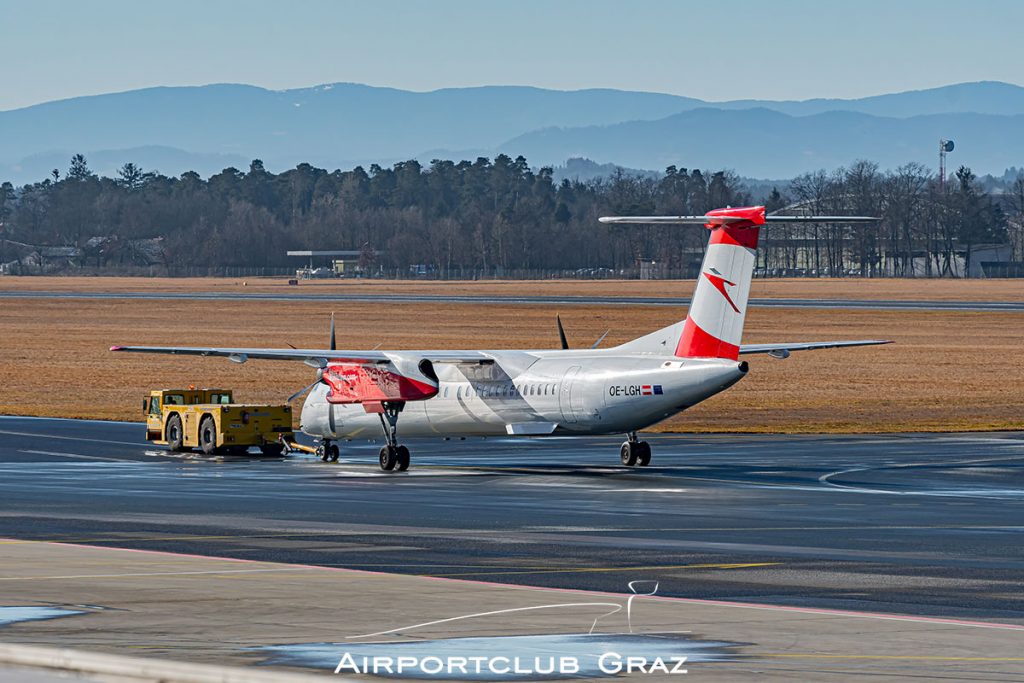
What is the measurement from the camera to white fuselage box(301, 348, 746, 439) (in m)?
36.3

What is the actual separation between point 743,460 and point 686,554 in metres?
17.4

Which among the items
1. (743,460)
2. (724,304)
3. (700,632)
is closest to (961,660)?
(700,632)

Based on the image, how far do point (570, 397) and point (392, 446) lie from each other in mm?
5283

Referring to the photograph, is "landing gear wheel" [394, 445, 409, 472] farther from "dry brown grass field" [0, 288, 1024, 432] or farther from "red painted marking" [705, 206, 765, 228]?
"dry brown grass field" [0, 288, 1024, 432]

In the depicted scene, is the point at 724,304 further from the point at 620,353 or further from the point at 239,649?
the point at 239,649

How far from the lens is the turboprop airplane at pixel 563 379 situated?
120 feet

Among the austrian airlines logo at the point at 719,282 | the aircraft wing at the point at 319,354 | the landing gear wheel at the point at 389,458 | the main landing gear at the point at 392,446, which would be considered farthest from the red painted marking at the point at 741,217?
the landing gear wheel at the point at 389,458

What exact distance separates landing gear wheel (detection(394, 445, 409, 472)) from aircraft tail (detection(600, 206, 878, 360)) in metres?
6.47

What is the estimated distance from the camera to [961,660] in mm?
15195

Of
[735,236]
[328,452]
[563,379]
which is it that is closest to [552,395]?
[563,379]

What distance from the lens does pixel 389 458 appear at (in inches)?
1593

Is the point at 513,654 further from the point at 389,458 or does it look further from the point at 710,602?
the point at 389,458

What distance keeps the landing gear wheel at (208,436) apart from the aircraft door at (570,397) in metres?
11.2

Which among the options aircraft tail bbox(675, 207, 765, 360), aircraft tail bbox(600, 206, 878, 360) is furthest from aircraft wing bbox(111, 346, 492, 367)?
aircraft tail bbox(675, 207, 765, 360)
